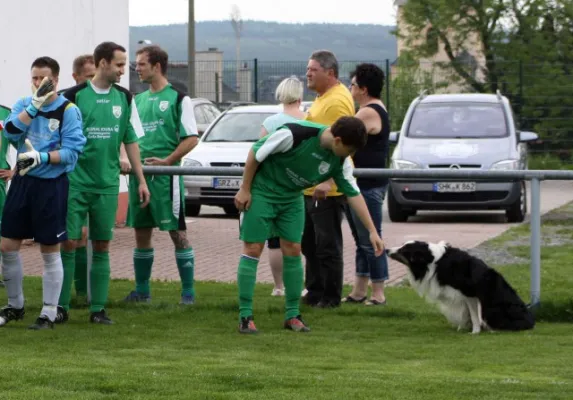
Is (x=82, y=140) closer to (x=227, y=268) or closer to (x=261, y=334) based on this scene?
(x=261, y=334)

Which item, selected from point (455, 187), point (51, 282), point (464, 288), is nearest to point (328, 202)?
point (464, 288)

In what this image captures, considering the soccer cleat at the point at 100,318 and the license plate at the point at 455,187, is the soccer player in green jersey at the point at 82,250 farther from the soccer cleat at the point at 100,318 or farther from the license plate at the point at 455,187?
the license plate at the point at 455,187

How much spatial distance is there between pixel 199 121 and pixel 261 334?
17.2 m

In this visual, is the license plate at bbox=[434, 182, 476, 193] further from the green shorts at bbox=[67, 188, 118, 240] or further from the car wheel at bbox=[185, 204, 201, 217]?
the green shorts at bbox=[67, 188, 118, 240]

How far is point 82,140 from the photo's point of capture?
9.07 meters

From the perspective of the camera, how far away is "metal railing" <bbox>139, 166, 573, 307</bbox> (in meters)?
10.1

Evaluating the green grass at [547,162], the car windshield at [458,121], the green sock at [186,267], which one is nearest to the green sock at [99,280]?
the green sock at [186,267]

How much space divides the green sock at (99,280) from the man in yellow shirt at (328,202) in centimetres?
177

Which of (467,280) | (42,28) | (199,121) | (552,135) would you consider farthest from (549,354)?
(552,135)

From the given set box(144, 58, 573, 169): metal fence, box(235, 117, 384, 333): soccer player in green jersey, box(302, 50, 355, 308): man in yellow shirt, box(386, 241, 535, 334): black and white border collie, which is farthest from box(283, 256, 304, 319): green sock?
box(144, 58, 573, 169): metal fence

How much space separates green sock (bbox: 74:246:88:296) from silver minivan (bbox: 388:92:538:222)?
567cm

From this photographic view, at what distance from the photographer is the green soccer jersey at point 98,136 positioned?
9586 mm

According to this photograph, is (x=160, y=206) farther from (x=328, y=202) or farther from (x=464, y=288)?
(x=464, y=288)

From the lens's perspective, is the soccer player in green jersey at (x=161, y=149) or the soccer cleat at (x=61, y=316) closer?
the soccer cleat at (x=61, y=316)
